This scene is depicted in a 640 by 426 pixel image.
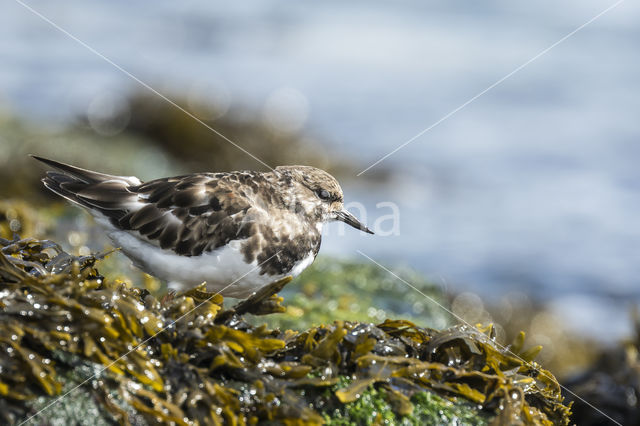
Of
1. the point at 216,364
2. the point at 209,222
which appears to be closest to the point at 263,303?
the point at 216,364

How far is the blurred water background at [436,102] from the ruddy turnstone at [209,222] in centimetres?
281

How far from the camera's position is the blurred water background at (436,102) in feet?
28.6

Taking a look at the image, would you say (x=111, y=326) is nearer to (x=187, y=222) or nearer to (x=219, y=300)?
(x=219, y=300)

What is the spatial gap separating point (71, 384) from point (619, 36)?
59.8ft

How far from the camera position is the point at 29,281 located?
7.38ft

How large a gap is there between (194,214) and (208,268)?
252 millimetres

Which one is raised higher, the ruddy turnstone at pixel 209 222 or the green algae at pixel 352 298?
the ruddy turnstone at pixel 209 222

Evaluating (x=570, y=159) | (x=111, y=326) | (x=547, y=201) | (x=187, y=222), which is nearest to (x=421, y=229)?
(x=547, y=201)

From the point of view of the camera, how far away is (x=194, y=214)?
2977mm

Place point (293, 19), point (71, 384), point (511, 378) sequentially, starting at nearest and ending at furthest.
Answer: point (71, 384) → point (511, 378) → point (293, 19)
